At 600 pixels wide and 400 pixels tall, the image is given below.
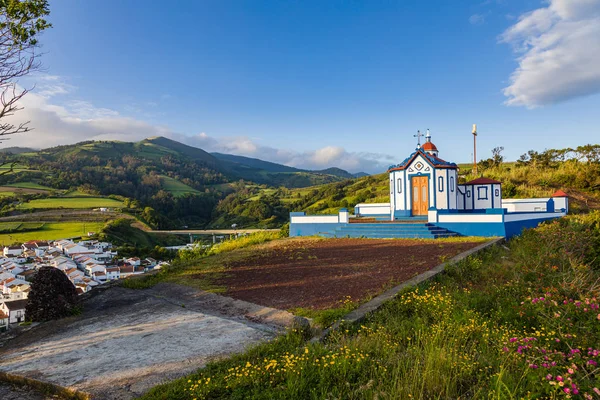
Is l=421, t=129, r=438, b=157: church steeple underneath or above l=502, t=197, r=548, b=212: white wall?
above

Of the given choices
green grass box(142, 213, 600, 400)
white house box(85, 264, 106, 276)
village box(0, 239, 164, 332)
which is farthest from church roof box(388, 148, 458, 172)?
white house box(85, 264, 106, 276)

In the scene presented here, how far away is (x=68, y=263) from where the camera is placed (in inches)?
1276

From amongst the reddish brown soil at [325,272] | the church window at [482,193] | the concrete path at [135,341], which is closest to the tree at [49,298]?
the concrete path at [135,341]

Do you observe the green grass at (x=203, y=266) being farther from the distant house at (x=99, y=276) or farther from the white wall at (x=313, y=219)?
the distant house at (x=99, y=276)

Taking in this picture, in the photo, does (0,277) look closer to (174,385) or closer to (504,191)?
(174,385)

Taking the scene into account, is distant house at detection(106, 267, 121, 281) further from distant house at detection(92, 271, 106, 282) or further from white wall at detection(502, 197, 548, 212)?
white wall at detection(502, 197, 548, 212)

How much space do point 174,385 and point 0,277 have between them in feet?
103

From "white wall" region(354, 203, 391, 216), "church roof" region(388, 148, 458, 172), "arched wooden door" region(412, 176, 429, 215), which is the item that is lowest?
"white wall" region(354, 203, 391, 216)

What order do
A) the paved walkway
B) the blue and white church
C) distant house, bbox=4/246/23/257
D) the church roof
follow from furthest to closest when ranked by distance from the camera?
distant house, bbox=4/246/23/257 < the church roof < the blue and white church < the paved walkway

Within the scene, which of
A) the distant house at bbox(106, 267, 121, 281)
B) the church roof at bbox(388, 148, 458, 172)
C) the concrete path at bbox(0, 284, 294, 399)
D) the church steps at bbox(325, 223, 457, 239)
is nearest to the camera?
the concrete path at bbox(0, 284, 294, 399)

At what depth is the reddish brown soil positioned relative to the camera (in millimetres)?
6160

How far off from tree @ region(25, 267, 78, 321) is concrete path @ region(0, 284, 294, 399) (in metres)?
0.33

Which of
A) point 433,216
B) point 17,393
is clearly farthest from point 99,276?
point 17,393

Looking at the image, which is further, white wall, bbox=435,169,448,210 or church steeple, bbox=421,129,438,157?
church steeple, bbox=421,129,438,157
